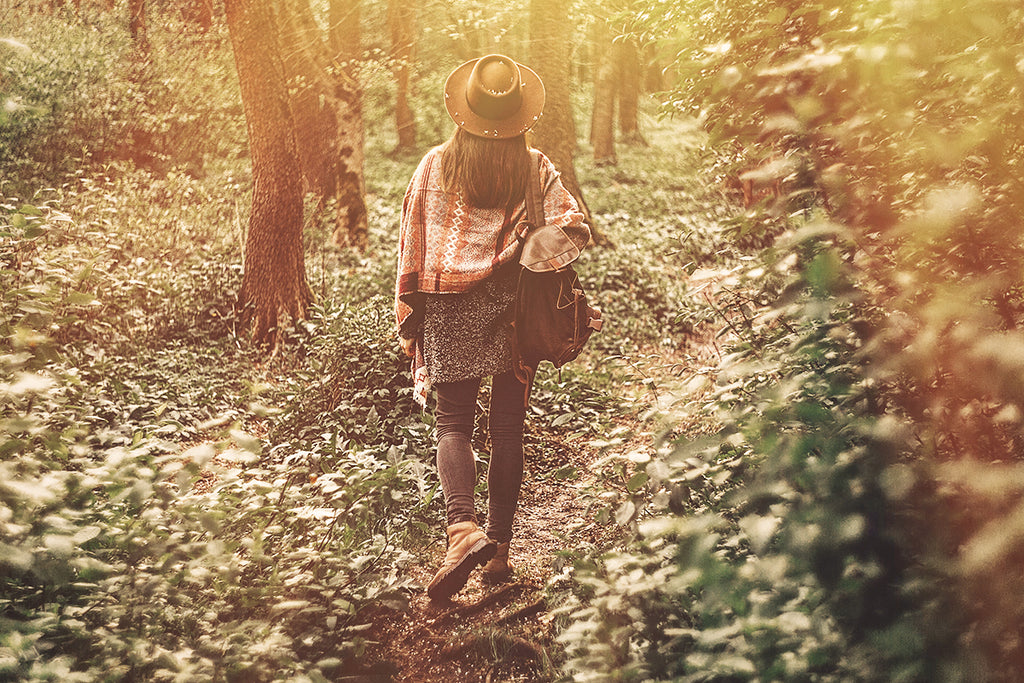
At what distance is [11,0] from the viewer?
1177 centimetres

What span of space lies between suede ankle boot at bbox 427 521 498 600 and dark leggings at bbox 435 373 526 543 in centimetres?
29

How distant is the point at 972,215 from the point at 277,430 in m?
4.86

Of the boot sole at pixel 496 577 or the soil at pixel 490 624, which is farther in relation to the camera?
the boot sole at pixel 496 577

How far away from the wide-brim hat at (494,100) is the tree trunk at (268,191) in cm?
495

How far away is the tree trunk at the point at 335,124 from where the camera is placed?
39.3 feet

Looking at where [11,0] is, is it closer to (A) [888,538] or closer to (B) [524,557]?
(B) [524,557]

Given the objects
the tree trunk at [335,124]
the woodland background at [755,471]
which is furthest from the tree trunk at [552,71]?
A: the woodland background at [755,471]

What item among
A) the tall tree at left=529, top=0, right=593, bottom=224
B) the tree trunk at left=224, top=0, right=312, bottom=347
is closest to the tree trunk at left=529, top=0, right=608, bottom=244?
the tall tree at left=529, top=0, right=593, bottom=224

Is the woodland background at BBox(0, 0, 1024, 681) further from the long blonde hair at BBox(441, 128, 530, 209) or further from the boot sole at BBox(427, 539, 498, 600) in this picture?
the long blonde hair at BBox(441, 128, 530, 209)

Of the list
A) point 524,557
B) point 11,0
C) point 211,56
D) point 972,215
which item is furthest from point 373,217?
point 972,215

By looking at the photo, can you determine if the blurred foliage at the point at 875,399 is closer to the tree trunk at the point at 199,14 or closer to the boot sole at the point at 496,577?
the boot sole at the point at 496,577

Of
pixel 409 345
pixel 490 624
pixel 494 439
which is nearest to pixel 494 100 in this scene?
pixel 409 345

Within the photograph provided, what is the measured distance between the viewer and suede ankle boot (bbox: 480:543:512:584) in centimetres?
385

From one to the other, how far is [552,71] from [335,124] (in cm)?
361
